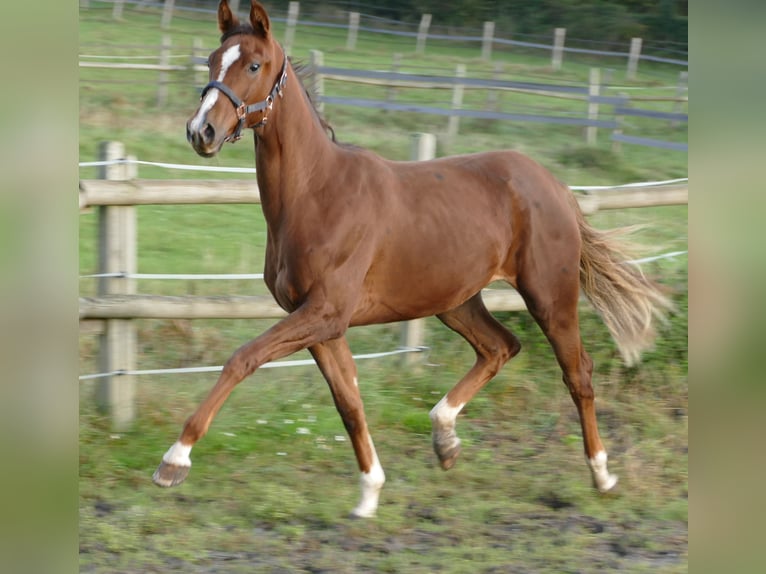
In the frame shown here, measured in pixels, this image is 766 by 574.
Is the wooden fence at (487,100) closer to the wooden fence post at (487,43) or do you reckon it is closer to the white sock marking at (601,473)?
the wooden fence post at (487,43)

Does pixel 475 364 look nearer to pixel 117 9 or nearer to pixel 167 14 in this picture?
pixel 167 14

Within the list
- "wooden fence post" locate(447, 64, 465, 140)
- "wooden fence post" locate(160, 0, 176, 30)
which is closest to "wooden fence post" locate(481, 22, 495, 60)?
"wooden fence post" locate(447, 64, 465, 140)

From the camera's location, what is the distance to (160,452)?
14.5 feet

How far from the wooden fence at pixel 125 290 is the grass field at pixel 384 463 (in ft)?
0.61

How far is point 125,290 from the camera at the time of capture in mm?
4656

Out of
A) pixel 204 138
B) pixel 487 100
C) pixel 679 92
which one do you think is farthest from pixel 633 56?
pixel 204 138

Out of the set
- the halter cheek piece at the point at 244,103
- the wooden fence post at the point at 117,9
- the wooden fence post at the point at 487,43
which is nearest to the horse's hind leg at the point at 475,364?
the halter cheek piece at the point at 244,103

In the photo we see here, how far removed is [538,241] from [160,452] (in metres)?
2.07

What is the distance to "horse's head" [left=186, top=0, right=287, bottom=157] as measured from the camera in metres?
3.04

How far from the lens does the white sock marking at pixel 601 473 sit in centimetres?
421

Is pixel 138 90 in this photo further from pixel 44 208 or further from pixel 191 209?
pixel 44 208

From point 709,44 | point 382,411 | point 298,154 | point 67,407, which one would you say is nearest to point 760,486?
point 709,44

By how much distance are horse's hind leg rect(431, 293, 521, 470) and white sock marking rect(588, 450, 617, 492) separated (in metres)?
0.61

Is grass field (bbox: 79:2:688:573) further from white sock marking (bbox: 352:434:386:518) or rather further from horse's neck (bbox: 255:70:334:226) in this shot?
horse's neck (bbox: 255:70:334:226)
